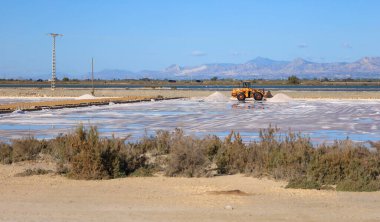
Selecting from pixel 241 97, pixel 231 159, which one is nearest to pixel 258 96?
pixel 241 97

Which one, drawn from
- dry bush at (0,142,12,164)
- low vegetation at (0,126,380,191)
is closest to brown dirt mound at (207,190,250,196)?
low vegetation at (0,126,380,191)

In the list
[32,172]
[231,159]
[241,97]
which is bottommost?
[241,97]

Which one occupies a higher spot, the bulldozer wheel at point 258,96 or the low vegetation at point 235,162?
the low vegetation at point 235,162

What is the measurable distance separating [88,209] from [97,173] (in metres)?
3.45

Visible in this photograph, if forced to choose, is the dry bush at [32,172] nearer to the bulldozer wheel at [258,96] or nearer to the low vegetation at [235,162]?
the low vegetation at [235,162]

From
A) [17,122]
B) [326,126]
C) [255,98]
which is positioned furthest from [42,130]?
[255,98]

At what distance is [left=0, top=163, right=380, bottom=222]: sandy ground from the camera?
9.80 m

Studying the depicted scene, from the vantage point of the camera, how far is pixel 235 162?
48.2 feet

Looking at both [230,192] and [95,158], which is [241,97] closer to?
[95,158]

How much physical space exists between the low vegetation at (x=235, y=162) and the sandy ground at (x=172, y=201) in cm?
41

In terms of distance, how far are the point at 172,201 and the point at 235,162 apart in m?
3.84

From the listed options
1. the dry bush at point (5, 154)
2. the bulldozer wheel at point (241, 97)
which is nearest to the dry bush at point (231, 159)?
the dry bush at point (5, 154)

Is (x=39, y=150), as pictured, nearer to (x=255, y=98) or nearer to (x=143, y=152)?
(x=143, y=152)

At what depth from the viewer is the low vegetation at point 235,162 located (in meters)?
13.0
